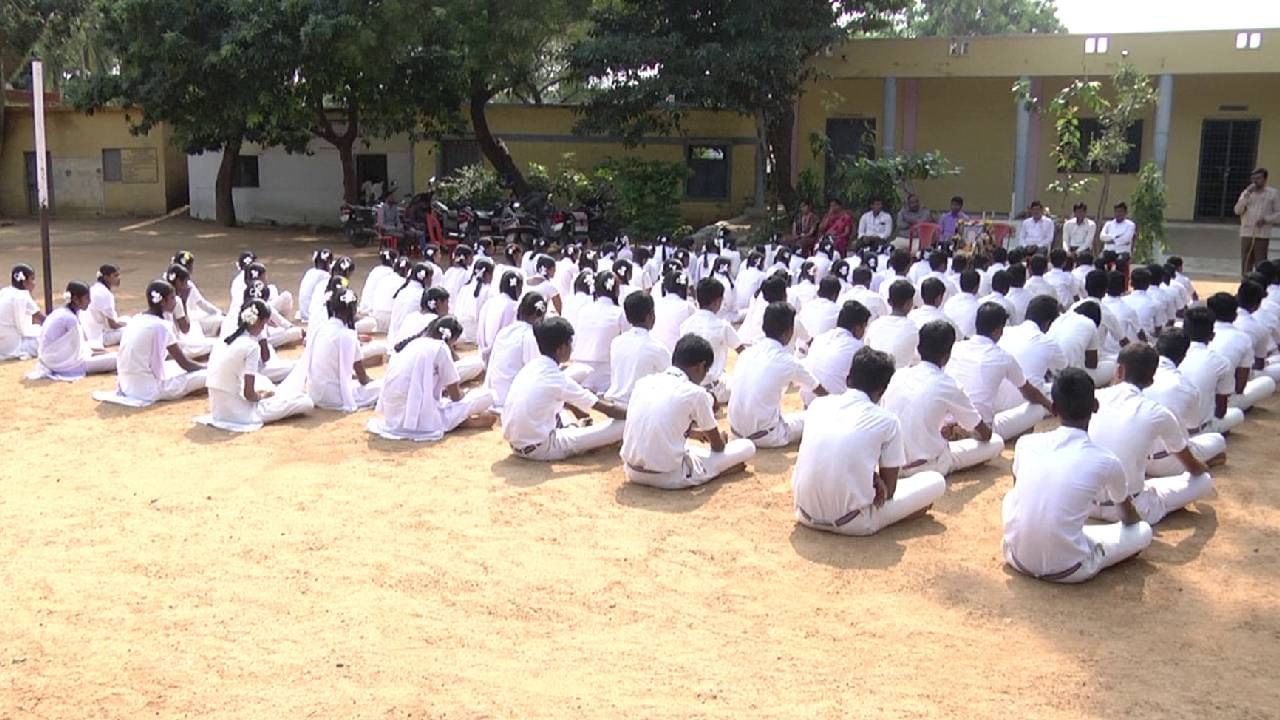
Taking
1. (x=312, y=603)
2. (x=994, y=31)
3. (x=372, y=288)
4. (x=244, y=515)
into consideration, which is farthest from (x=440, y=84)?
(x=994, y=31)

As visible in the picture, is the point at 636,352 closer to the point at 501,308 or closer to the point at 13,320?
the point at 501,308

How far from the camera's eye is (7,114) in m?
27.7

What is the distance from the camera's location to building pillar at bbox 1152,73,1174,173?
17734mm

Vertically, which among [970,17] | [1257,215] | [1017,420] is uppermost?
[970,17]

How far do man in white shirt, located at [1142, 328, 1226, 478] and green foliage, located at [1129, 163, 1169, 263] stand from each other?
8368 mm

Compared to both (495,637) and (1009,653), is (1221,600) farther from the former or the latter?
(495,637)

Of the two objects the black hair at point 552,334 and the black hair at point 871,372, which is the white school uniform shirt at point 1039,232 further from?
the black hair at point 871,372

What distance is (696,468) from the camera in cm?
664

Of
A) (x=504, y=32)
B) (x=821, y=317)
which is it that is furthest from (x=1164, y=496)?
(x=504, y=32)

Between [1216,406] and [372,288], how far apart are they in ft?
27.1

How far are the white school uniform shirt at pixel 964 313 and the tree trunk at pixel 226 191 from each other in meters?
19.0

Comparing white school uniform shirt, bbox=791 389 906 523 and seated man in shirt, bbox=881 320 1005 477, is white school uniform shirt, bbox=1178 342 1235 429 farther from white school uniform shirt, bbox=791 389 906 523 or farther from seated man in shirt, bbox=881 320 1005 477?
white school uniform shirt, bbox=791 389 906 523

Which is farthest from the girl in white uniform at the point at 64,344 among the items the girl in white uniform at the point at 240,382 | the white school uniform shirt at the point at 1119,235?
the white school uniform shirt at the point at 1119,235

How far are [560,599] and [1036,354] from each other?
4183 mm
